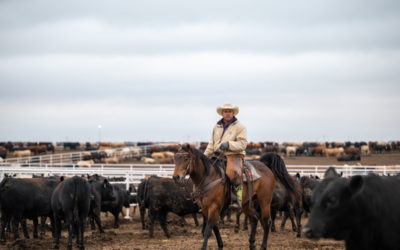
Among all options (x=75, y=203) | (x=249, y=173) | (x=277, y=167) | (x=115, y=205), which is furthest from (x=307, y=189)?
(x=75, y=203)

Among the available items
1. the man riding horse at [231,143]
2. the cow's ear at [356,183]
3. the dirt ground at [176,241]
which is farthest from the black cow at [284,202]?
the cow's ear at [356,183]

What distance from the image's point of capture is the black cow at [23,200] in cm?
1159

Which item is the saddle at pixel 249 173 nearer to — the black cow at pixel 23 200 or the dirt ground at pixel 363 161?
the black cow at pixel 23 200

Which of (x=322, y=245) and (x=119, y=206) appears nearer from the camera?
(x=322, y=245)

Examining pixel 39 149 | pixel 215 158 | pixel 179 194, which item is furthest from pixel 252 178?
pixel 39 149

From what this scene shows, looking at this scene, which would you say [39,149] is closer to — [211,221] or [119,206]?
[119,206]

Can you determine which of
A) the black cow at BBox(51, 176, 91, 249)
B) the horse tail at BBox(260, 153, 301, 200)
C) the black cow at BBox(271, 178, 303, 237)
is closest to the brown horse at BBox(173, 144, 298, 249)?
the horse tail at BBox(260, 153, 301, 200)

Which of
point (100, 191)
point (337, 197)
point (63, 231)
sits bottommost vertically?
point (63, 231)

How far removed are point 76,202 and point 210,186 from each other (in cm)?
365

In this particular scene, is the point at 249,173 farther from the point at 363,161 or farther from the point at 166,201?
the point at 363,161

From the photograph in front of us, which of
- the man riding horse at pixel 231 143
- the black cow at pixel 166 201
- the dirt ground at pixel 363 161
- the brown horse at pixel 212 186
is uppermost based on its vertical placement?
the man riding horse at pixel 231 143

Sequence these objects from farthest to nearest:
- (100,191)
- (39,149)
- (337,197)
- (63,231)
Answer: (39,149)
(100,191)
(63,231)
(337,197)

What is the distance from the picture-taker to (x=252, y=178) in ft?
31.1

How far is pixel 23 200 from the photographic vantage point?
11.8m
